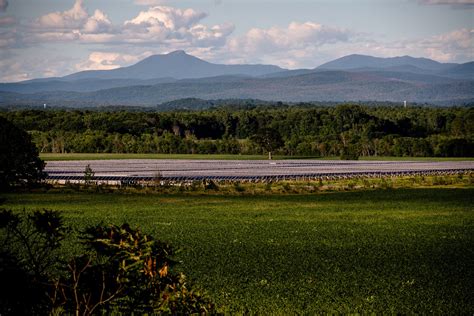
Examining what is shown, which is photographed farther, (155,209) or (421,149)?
(421,149)

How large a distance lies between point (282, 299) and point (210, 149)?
134680 mm

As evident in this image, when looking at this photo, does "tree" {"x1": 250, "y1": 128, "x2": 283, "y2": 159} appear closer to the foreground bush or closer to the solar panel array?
the solar panel array

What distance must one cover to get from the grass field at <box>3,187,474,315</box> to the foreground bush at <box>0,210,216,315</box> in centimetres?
851

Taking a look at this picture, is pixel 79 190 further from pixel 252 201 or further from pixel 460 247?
pixel 460 247

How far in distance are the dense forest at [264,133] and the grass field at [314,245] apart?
85.8m

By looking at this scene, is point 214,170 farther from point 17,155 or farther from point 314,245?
point 314,245

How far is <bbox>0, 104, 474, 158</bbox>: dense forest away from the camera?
14675 cm

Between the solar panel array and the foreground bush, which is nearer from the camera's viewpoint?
the foreground bush

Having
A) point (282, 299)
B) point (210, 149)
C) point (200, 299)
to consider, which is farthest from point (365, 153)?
point (200, 299)

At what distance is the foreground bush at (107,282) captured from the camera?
895 centimetres

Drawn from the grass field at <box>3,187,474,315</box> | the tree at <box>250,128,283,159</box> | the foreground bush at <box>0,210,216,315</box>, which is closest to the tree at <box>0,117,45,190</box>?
the grass field at <box>3,187,474,315</box>

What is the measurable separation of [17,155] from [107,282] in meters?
54.9

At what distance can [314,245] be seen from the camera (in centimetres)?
3088

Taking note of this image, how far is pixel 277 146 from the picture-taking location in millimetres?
150000
